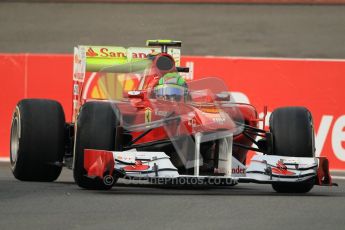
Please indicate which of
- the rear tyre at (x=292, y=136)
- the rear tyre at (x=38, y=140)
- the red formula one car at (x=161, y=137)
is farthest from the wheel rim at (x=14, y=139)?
the rear tyre at (x=292, y=136)

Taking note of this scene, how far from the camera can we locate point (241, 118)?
12211 mm

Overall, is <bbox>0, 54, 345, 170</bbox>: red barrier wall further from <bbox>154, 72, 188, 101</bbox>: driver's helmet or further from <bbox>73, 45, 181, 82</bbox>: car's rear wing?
<bbox>154, 72, 188, 101</bbox>: driver's helmet

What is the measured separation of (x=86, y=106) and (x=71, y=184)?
1616 mm

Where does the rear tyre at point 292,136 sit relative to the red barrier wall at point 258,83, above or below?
below

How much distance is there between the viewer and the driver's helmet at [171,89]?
1245 cm

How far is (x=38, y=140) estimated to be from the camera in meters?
12.4

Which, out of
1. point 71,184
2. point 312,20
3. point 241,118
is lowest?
point 71,184

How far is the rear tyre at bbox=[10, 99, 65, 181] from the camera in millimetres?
12375

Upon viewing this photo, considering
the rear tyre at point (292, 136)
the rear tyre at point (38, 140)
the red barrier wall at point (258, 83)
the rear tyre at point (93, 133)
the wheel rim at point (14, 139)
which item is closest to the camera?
the rear tyre at point (93, 133)

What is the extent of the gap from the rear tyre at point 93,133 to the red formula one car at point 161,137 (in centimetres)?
1

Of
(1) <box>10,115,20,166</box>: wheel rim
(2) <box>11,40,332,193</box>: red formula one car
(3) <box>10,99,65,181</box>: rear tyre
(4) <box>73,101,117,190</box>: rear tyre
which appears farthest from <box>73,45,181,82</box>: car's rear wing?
(4) <box>73,101,117,190</box>: rear tyre

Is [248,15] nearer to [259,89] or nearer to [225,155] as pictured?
[259,89]

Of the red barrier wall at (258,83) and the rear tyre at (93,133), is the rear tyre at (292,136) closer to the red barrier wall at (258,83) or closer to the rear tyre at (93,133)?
the rear tyre at (93,133)

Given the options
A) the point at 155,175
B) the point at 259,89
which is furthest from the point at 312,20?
the point at 155,175
